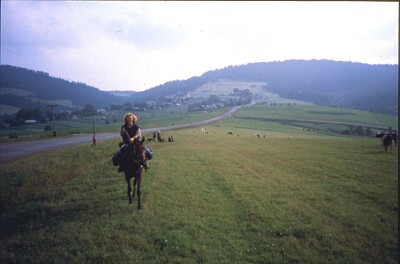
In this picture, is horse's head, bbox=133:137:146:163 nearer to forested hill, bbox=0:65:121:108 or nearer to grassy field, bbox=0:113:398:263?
grassy field, bbox=0:113:398:263

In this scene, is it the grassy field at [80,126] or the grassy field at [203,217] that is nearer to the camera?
the grassy field at [203,217]

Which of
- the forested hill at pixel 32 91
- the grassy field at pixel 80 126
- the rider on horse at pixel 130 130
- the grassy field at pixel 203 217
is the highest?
the forested hill at pixel 32 91

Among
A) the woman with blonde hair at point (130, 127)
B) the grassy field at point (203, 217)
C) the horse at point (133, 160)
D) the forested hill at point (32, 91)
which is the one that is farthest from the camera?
the forested hill at point (32, 91)

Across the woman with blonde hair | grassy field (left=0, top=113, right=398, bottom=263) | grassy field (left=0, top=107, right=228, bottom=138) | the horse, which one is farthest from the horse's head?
grassy field (left=0, top=107, right=228, bottom=138)

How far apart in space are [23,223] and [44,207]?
1280 millimetres

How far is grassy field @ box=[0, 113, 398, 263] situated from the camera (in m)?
8.27

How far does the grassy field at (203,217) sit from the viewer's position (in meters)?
8.27

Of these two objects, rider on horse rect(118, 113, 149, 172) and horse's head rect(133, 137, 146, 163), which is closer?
horse's head rect(133, 137, 146, 163)

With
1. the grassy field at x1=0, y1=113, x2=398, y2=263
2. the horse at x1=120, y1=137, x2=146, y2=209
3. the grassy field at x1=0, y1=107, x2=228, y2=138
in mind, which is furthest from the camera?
the grassy field at x1=0, y1=107, x2=228, y2=138

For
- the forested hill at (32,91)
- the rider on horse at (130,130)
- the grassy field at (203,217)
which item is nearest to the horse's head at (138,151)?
the rider on horse at (130,130)

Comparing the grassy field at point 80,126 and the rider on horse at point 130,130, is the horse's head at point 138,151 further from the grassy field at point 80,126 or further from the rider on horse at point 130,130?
the grassy field at point 80,126

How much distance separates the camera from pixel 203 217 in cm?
1092

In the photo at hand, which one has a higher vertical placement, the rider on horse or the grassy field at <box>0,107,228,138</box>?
the rider on horse

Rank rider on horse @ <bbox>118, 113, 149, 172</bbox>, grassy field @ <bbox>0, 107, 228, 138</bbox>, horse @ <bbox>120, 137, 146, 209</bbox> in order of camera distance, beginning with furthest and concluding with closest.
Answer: grassy field @ <bbox>0, 107, 228, 138</bbox>
rider on horse @ <bbox>118, 113, 149, 172</bbox>
horse @ <bbox>120, 137, 146, 209</bbox>
